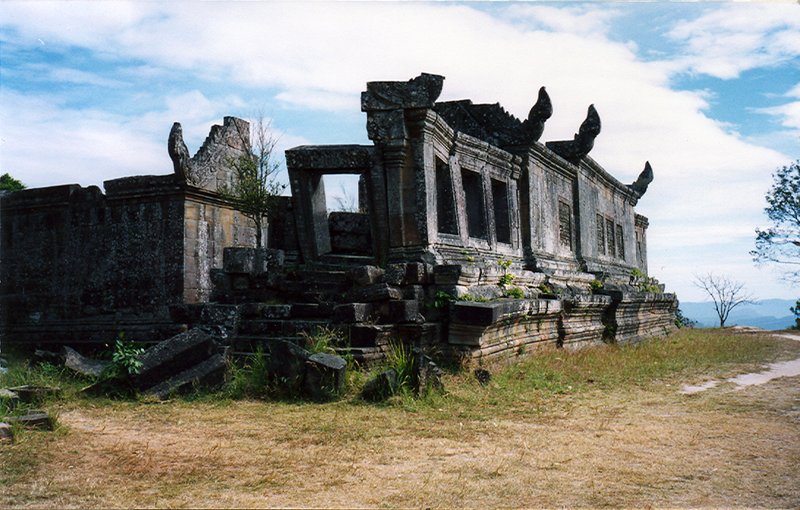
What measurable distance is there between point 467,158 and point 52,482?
8.05 meters

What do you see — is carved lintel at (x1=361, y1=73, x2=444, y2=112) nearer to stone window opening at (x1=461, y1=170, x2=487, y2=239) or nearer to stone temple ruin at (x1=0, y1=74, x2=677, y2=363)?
stone temple ruin at (x1=0, y1=74, x2=677, y2=363)

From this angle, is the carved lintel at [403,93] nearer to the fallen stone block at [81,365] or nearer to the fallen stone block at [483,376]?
the fallen stone block at [483,376]

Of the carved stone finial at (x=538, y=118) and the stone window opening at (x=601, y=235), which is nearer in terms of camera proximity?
the carved stone finial at (x=538, y=118)

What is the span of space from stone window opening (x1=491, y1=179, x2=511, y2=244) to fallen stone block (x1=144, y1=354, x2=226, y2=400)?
19.0 feet

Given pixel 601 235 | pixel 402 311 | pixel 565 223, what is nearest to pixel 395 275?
pixel 402 311

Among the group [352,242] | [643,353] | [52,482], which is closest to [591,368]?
[643,353]

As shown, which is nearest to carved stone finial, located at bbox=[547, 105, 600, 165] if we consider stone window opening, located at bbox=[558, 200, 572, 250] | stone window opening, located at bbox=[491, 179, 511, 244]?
stone window opening, located at bbox=[558, 200, 572, 250]

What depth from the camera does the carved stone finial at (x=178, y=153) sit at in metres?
12.5

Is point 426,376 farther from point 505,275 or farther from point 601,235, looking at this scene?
point 601,235

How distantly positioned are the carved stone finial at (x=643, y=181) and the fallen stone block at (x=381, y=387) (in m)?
16.2

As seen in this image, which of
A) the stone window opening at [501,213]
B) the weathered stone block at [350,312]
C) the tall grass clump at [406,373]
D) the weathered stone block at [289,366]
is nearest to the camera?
the tall grass clump at [406,373]

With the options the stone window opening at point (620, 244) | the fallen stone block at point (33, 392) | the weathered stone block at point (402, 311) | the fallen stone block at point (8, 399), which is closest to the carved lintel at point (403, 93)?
the weathered stone block at point (402, 311)

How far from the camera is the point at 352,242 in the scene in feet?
35.3

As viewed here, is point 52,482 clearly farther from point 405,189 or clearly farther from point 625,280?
point 625,280
